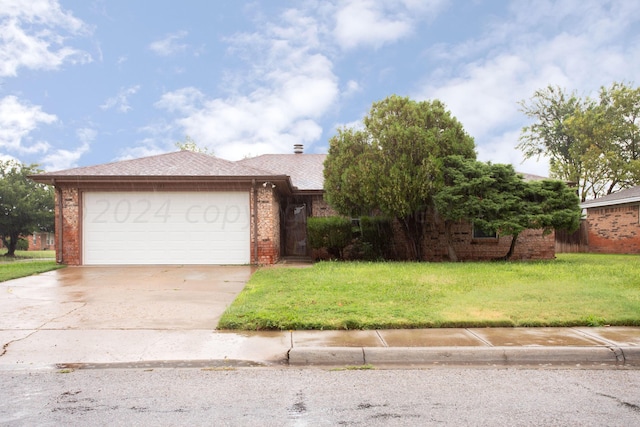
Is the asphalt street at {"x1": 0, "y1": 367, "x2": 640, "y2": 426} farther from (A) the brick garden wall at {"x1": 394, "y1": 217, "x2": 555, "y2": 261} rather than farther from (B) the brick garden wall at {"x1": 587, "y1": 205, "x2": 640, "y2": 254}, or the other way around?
(B) the brick garden wall at {"x1": 587, "y1": 205, "x2": 640, "y2": 254}

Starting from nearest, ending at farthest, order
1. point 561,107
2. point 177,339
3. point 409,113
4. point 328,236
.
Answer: point 177,339
point 409,113
point 328,236
point 561,107

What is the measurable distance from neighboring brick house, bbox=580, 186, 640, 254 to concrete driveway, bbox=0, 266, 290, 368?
60.9ft

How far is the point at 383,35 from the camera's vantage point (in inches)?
536

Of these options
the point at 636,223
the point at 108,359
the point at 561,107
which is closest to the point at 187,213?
the point at 108,359

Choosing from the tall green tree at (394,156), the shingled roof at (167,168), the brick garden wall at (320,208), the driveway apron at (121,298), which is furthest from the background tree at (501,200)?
the driveway apron at (121,298)

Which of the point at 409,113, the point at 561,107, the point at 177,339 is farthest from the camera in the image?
the point at 561,107

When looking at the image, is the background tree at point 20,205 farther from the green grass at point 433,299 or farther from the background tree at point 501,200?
the background tree at point 501,200

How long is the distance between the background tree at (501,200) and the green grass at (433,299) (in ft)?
8.72

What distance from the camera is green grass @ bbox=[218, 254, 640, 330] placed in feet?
20.2

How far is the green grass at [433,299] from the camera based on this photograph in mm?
6168

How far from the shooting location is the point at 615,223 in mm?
21078

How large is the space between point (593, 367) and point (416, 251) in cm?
1047

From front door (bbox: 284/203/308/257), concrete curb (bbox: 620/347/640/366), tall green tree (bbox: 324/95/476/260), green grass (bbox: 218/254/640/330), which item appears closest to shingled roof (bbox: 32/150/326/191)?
front door (bbox: 284/203/308/257)

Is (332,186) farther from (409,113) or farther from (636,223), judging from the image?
(636,223)
